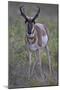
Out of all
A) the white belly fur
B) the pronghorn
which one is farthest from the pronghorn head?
the white belly fur

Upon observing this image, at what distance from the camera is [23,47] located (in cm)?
264

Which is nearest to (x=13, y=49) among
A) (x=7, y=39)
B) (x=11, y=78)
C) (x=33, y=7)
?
(x=7, y=39)

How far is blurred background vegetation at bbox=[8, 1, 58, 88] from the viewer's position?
260 cm

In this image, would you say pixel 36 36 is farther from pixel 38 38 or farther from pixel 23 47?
pixel 23 47

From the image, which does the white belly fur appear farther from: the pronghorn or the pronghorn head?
the pronghorn head

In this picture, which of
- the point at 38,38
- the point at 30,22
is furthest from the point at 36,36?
A: the point at 30,22

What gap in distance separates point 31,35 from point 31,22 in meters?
0.14

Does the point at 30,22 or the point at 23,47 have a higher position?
the point at 30,22

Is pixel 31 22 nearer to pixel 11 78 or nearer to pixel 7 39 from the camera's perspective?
pixel 7 39

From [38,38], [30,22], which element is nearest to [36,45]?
[38,38]

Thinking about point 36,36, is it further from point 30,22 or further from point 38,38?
point 30,22

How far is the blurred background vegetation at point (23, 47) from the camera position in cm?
260

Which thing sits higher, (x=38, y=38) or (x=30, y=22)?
(x=30, y=22)

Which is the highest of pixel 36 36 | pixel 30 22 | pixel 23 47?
pixel 30 22
